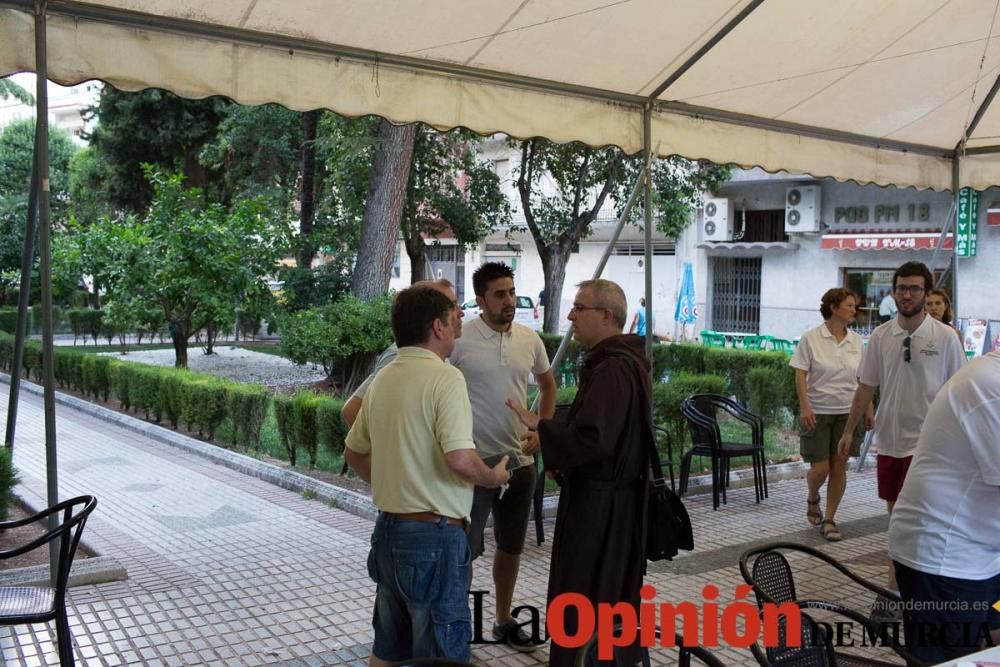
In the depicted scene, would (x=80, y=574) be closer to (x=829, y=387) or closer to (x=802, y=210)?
(x=829, y=387)

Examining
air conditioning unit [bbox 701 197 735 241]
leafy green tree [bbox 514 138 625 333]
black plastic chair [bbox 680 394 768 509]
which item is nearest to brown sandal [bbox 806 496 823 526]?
black plastic chair [bbox 680 394 768 509]

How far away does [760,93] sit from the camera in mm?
5832

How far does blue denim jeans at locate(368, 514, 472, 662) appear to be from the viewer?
9.96ft

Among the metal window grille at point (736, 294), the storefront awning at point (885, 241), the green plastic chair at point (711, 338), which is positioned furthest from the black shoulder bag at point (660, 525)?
the metal window grille at point (736, 294)

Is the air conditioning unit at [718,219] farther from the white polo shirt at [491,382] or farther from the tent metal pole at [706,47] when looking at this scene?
the white polo shirt at [491,382]

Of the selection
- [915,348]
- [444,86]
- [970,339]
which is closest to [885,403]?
[915,348]

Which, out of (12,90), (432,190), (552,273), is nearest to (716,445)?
Answer: (552,273)

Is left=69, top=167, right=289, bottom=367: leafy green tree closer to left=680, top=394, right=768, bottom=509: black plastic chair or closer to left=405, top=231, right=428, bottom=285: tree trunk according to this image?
left=405, top=231, right=428, bottom=285: tree trunk

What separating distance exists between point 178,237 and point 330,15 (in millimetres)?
11162

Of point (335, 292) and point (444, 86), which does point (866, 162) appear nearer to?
point (444, 86)

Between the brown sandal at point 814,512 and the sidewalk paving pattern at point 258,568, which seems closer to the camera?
the sidewalk paving pattern at point 258,568

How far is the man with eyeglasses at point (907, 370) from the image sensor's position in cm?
512

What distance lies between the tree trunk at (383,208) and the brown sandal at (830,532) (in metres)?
10.1

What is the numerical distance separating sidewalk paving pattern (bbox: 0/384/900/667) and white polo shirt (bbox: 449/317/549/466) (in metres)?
1.06
